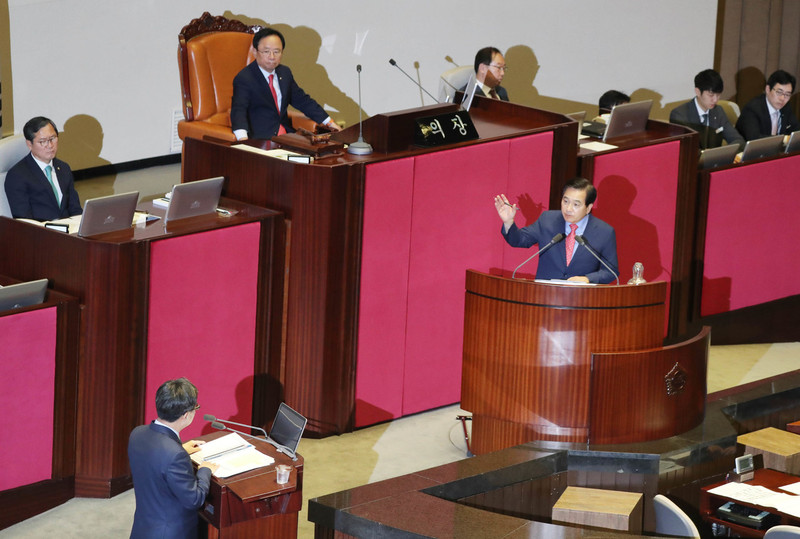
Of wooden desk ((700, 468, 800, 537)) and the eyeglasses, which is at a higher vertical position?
the eyeglasses

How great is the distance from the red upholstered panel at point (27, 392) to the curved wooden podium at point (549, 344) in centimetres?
168

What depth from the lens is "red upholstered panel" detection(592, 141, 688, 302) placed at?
654 cm

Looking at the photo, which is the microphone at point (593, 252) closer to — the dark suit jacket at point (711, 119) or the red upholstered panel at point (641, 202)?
the red upholstered panel at point (641, 202)

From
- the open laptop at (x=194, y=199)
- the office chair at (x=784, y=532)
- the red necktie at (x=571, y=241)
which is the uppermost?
the open laptop at (x=194, y=199)

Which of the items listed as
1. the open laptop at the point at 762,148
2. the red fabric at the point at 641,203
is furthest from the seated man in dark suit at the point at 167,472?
the open laptop at the point at 762,148

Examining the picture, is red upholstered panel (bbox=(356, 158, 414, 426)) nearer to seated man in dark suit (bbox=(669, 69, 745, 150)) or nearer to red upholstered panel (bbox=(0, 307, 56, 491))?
red upholstered panel (bbox=(0, 307, 56, 491))

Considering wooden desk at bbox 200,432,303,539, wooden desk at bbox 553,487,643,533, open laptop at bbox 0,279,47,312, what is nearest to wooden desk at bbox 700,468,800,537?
wooden desk at bbox 553,487,643,533

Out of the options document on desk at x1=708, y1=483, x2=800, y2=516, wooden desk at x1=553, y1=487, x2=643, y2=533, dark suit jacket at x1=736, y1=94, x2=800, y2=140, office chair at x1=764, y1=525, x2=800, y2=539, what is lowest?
wooden desk at x1=553, y1=487, x2=643, y2=533

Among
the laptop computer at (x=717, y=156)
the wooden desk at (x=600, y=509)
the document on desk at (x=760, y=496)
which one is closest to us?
the wooden desk at (x=600, y=509)

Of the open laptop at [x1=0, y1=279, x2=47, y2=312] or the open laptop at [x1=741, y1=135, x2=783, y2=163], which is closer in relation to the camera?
the open laptop at [x1=0, y1=279, x2=47, y2=312]

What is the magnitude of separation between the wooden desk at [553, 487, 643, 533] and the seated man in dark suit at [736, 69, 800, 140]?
4.20m

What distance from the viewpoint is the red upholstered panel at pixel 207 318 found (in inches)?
198

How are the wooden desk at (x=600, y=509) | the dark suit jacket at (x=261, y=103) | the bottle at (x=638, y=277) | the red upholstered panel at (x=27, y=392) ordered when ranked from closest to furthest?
the wooden desk at (x=600, y=509) → the red upholstered panel at (x=27, y=392) → the bottle at (x=638, y=277) → the dark suit jacket at (x=261, y=103)

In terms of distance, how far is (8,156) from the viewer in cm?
557
